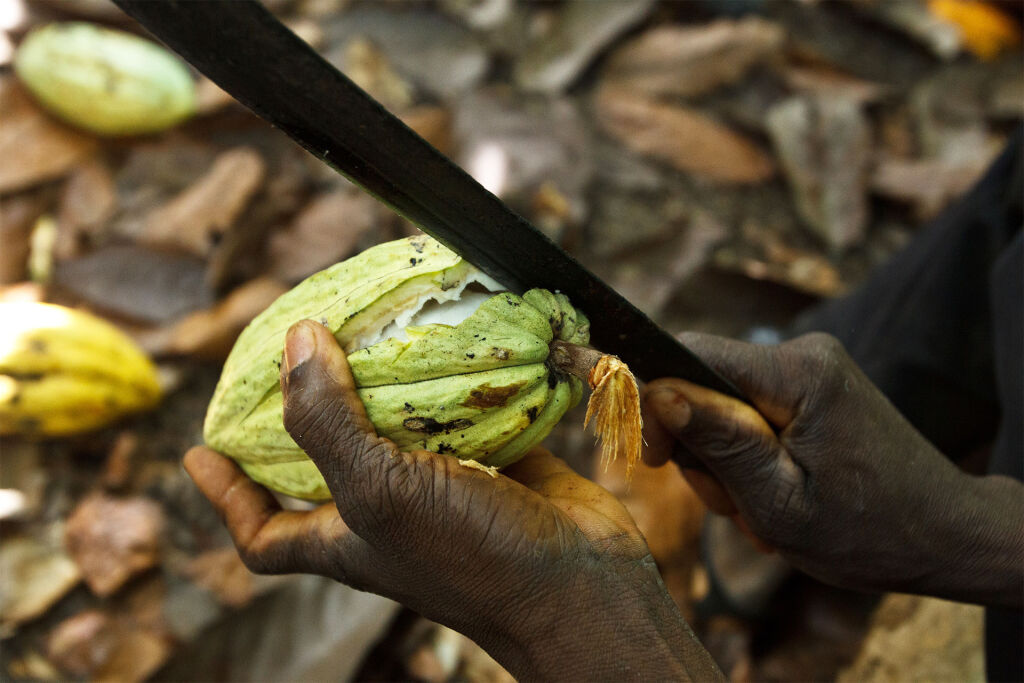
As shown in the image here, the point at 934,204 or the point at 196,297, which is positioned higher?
the point at 196,297

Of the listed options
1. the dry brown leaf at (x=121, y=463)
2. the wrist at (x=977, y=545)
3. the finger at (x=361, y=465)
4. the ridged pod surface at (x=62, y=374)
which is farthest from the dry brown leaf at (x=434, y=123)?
the wrist at (x=977, y=545)

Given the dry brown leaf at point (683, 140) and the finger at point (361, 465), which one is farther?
the dry brown leaf at point (683, 140)

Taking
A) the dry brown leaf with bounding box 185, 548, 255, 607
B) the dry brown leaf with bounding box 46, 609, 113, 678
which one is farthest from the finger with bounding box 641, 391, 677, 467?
the dry brown leaf with bounding box 46, 609, 113, 678

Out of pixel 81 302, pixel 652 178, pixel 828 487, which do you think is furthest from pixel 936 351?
pixel 81 302

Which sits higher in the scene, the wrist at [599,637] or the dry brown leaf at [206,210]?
the dry brown leaf at [206,210]

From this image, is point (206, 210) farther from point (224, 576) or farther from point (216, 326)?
point (224, 576)

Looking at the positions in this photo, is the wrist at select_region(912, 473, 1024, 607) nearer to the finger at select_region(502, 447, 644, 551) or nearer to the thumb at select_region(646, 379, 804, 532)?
A: the thumb at select_region(646, 379, 804, 532)

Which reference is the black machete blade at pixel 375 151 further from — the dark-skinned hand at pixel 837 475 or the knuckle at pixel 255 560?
the knuckle at pixel 255 560

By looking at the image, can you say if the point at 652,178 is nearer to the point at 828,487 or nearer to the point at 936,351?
the point at 936,351
